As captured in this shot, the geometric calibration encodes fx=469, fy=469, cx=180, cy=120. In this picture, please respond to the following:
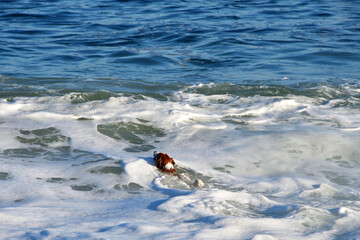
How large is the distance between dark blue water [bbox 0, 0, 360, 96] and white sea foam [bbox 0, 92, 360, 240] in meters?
1.06

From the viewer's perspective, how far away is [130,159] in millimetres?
3607

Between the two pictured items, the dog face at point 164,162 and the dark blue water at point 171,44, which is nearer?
the dog face at point 164,162

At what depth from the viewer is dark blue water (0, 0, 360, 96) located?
6.45 meters

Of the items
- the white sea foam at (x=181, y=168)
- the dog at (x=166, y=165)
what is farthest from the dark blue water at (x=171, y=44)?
the dog at (x=166, y=165)

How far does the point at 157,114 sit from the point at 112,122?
52 cm

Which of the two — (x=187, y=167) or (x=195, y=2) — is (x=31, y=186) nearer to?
(x=187, y=167)

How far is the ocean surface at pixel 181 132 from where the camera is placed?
8.55 feet

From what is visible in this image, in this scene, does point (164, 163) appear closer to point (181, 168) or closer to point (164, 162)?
point (164, 162)

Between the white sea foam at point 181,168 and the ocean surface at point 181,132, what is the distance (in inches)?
0.5

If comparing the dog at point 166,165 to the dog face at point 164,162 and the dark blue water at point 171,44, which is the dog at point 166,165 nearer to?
the dog face at point 164,162

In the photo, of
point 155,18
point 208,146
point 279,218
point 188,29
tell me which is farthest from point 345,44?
point 279,218

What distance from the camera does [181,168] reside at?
11.5 ft

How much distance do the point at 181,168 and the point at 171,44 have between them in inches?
218

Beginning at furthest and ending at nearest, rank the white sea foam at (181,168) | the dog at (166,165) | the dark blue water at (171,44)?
the dark blue water at (171,44)
the dog at (166,165)
the white sea foam at (181,168)
